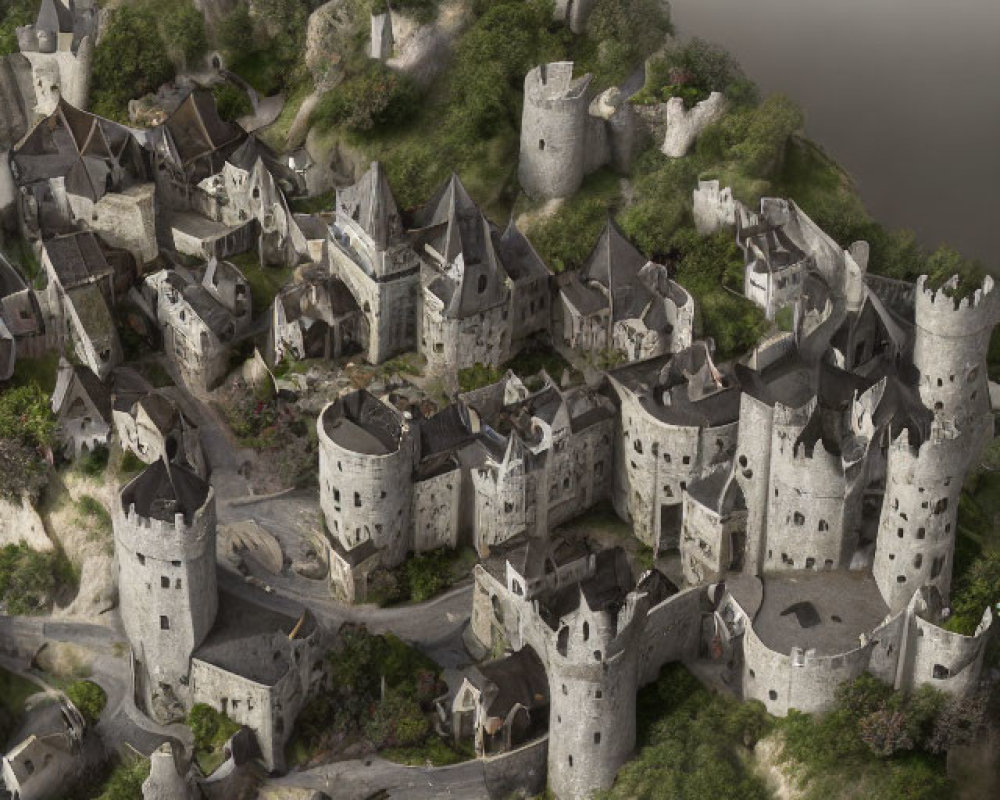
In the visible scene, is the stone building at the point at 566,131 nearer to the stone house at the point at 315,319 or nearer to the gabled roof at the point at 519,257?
the gabled roof at the point at 519,257

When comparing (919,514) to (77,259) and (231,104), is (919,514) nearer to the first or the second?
(77,259)

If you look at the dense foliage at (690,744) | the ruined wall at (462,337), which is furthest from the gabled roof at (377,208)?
the dense foliage at (690,744)

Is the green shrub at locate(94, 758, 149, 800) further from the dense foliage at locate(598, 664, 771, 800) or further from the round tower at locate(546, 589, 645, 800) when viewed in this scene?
the dense foliage at locate(598, 664, 771, 800)

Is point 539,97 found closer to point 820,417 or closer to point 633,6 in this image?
point 633,6

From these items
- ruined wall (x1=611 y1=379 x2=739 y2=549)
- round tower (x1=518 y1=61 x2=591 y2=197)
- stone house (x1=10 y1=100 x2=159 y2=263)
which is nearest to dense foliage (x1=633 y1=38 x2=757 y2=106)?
round tower (x1=518 y1=61 x2=591 y2=197)

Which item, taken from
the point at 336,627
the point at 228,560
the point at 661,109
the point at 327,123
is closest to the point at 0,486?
the point at 228,560
